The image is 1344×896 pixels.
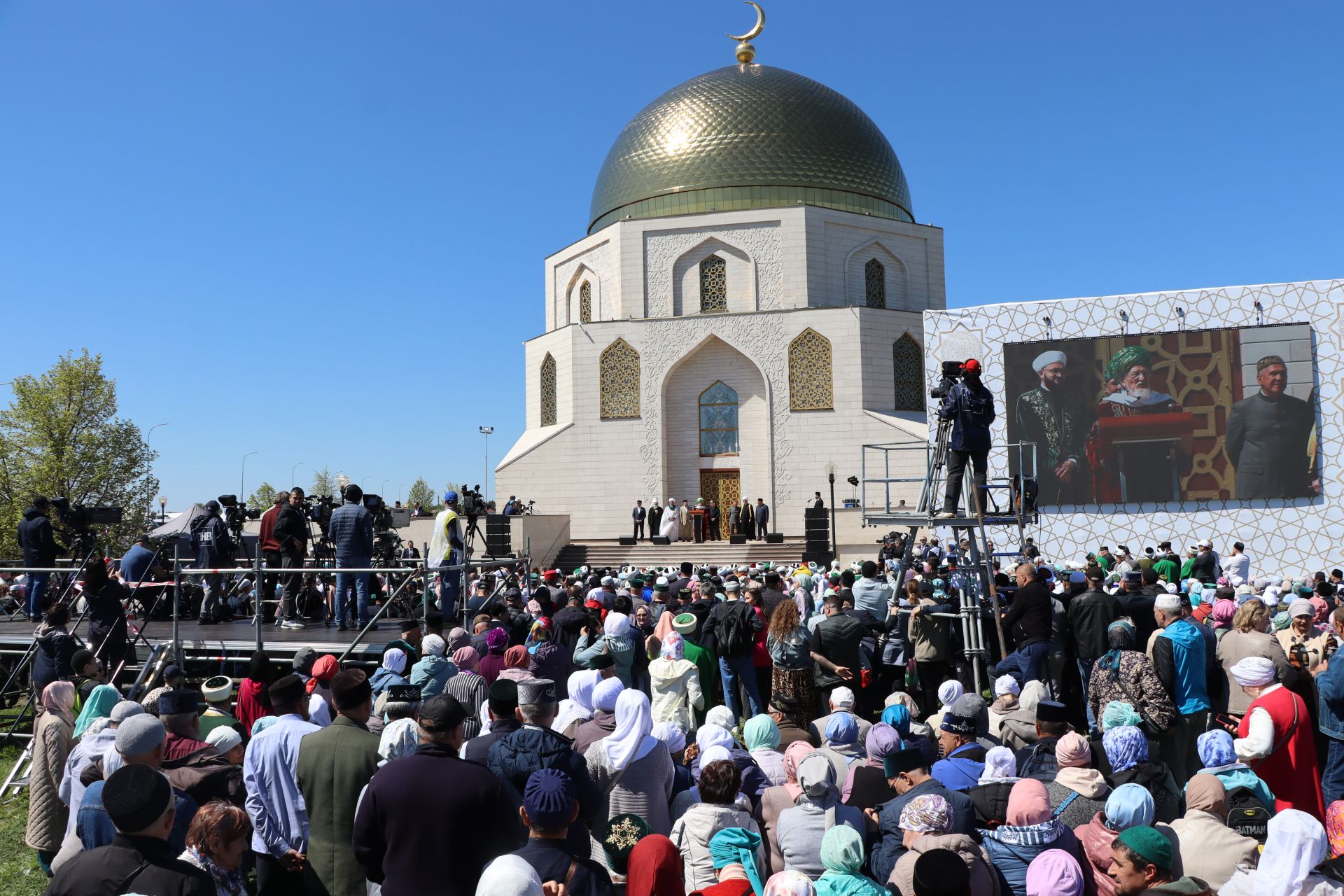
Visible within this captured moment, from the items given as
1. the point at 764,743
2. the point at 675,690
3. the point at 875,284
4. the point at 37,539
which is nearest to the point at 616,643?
the point at 675,690

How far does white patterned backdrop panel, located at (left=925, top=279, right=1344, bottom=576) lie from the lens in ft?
65.6

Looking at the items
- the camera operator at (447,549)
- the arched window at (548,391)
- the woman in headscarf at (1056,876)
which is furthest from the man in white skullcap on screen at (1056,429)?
the woman in headscarf at (1056,876)

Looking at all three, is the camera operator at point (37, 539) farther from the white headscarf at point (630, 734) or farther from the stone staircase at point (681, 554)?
the stone staircase at point (681, 554)

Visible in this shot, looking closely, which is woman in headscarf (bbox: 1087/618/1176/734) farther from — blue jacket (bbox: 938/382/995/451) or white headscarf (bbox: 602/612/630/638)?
white headscarf (bbox: 602/612/630/638)

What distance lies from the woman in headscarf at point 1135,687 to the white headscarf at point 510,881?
13.7 ft

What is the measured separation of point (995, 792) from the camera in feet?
13.3

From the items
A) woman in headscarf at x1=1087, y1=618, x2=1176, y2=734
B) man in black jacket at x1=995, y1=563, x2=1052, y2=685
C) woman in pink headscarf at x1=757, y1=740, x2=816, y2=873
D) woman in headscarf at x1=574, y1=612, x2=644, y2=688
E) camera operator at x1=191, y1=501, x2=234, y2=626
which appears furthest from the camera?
camera operator at x1=191, y1=501, x2=234, y2=626

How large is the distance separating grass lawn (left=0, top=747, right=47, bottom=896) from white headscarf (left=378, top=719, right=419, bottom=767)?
→ 2.59 meters

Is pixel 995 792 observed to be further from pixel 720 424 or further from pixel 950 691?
pixel 720 424

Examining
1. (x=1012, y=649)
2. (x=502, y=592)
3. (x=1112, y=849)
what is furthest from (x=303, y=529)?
(x=1112, y=849)

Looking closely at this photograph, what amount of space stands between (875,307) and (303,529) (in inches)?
823

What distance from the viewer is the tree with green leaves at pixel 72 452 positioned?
92.9ft

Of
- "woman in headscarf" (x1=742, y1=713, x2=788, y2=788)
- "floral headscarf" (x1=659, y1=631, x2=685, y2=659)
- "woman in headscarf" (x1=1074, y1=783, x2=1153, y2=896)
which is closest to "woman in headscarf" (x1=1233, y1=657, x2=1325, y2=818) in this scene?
"woman in headscarf" (x1=1074, y1=783, x2=1153, y2=896)

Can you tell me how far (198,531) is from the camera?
10.9m
